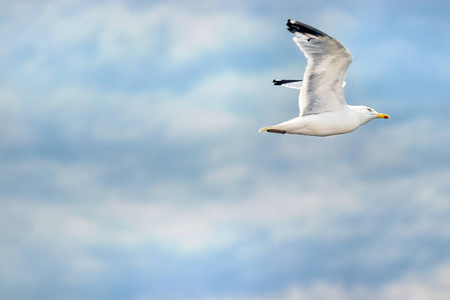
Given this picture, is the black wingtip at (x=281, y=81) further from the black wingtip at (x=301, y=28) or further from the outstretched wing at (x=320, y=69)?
the black wingtip at (x=301, y=28)

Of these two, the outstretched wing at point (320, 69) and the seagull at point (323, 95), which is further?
the seagull at point (323, 95)

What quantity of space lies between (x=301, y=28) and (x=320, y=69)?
2.27 metres

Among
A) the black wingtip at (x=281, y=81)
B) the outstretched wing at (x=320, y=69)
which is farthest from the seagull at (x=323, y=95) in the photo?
the black wingtip at (x=281, y=81)

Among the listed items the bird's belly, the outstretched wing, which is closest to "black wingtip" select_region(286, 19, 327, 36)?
the outstretched wing

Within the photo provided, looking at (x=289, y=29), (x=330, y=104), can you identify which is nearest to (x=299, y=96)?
(x=330, y=104)

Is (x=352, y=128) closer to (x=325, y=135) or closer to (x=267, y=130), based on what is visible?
(x=325, y=135)

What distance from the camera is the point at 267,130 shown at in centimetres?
3538

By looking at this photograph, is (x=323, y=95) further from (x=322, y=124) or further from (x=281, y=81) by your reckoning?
(x=281, y=81)

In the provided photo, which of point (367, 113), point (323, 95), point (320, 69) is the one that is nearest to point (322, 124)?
point (323, 95)

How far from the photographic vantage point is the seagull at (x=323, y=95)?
3366 cm

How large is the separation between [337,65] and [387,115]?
5.21 metres

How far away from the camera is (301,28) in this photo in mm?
33156

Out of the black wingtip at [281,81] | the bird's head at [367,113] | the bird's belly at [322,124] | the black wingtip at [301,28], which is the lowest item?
the bird's belly at [322,124]

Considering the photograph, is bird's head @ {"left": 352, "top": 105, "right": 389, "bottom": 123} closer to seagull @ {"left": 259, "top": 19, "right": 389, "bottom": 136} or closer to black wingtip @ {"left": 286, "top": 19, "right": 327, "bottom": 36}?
seagull @ {"left": 259, "top": 19, "right": 389, "bottom": 136}
